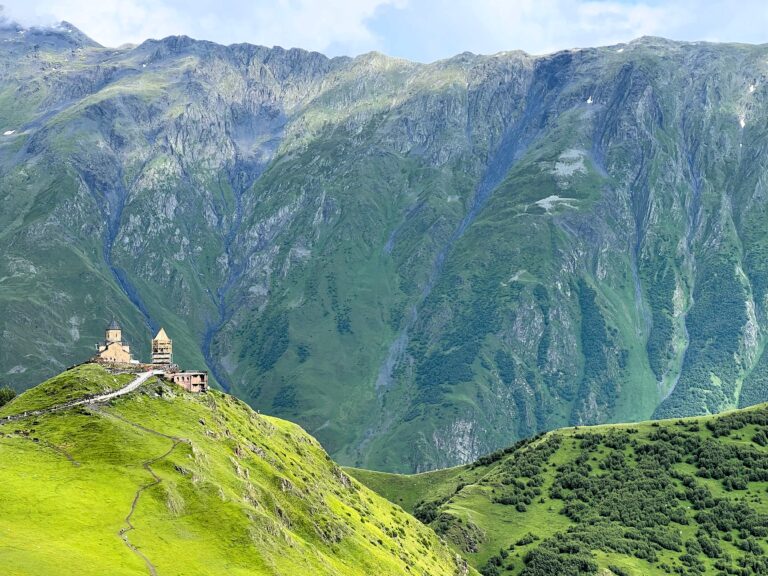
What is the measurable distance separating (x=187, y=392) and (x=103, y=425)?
118 feet

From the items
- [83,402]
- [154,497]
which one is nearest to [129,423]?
[83,402]

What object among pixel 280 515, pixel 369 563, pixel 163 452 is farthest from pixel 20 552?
pixel 369 563

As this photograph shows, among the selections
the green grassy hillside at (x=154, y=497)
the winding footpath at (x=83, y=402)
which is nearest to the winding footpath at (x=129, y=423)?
the winding footpath at (x=83, y=402)

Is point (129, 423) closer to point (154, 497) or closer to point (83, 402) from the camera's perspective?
point (83, 402)

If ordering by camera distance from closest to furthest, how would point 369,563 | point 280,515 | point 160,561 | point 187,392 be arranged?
point 160,561 → point 280,515 → point 369,563 → point 187,392

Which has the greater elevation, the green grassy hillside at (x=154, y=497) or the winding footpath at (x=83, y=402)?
the winding footpath at (x=83, y=402)

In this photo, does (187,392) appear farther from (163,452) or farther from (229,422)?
(163,452)

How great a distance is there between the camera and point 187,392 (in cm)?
18675

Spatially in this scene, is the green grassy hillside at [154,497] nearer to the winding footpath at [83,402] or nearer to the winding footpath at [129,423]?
the winding footpath at [129,423]

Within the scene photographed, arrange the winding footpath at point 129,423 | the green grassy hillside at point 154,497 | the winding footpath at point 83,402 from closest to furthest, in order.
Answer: the green grassy hillside at point 154,497 → the winding footpath at point 129,423 → the winding footpath at point 83,402

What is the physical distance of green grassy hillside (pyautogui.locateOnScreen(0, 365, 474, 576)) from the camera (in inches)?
4572

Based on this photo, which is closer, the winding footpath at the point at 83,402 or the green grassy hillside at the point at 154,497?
the green grassy hillside at the point at 154,497

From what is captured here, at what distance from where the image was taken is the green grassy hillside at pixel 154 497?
116 meters

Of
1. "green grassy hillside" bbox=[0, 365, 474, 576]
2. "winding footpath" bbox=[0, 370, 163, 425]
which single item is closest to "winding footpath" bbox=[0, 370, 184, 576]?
"winding footpath" bbox=[0, 370, 163, 425]
